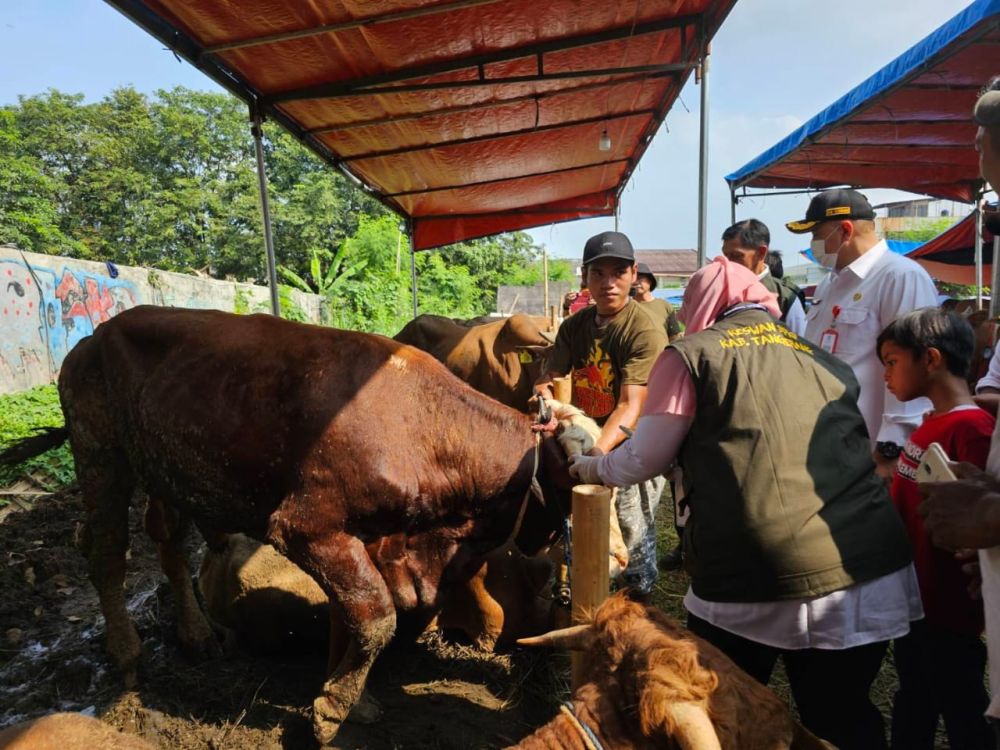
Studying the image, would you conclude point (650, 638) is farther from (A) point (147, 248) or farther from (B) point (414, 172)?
(A) point (147, 248)

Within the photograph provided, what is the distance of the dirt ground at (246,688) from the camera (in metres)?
2.93

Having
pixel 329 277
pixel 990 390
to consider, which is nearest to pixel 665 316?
pixel 990 390

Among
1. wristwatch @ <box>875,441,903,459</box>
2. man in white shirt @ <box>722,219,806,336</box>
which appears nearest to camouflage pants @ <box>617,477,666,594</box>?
wristwatch @ <box>875,441,903,459</box>

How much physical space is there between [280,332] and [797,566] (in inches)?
108

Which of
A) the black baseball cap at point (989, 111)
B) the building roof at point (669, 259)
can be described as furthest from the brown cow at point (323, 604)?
the building roof at point (669, 259)

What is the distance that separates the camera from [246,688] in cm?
329

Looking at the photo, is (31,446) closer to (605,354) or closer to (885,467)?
(605,354)

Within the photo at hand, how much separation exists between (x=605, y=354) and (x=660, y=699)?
7.72ft

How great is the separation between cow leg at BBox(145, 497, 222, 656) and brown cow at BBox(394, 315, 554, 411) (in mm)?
2764

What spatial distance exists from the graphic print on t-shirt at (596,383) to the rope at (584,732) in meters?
2.20

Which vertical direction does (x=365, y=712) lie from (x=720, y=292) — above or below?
below

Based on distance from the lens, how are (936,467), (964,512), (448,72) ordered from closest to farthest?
(964,512)
(936,467)
(448,72)

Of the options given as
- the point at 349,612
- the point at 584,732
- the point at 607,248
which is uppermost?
the point at 607,248

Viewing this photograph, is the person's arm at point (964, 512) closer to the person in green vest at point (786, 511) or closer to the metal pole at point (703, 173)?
the person in green vest at point (786, 511)
